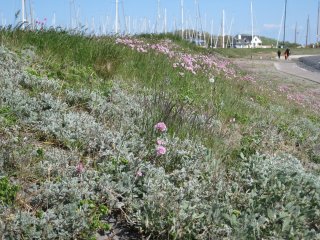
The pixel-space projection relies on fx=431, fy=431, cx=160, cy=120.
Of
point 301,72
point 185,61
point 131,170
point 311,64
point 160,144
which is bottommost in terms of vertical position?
point 311,64

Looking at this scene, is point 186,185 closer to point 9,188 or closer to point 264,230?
point 264,230

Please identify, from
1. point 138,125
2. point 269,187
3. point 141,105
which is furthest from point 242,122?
point 269,187

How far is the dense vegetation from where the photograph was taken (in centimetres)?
311

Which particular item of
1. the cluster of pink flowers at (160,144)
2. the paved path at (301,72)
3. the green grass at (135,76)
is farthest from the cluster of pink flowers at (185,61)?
the paved path at (301,72)

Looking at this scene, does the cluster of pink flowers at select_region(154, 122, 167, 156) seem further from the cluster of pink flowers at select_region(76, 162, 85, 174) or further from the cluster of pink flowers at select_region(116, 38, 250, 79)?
the cluster of pink flowers at select_region(116, 38, 250, 79)

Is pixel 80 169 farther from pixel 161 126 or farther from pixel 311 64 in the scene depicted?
pixel 311 64

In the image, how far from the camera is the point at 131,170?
369 centimetres

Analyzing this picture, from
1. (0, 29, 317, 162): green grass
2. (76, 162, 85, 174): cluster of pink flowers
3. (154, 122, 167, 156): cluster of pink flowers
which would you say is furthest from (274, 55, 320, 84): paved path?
(76, 162, 85, 174): cluster of pink flowers

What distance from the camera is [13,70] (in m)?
5.68

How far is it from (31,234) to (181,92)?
5.53 meters

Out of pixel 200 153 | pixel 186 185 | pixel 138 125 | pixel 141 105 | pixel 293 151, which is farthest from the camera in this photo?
pixel 293 151

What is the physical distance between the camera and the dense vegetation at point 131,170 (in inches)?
122

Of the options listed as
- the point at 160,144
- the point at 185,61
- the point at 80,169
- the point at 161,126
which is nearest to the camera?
the point at 80,169

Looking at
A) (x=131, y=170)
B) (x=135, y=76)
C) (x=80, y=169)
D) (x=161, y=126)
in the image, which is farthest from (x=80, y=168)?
(x=135, y=76)
